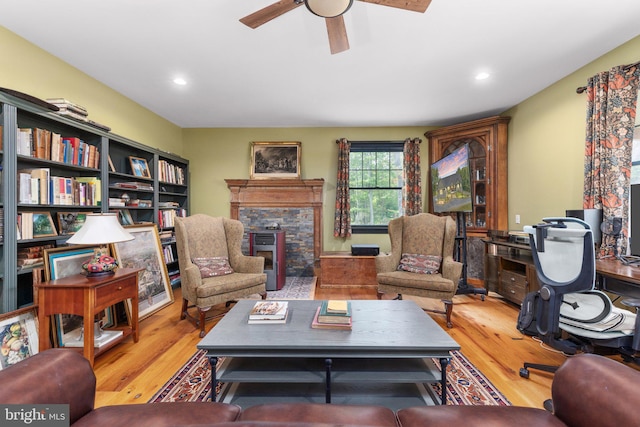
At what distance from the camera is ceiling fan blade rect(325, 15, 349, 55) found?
183cm

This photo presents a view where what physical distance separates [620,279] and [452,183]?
2.31 metres

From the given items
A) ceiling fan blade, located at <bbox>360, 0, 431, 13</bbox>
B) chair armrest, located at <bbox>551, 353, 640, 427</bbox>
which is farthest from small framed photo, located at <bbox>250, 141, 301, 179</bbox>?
chair armrest, located at <bbox>551, 353, 640, 427</bbox>

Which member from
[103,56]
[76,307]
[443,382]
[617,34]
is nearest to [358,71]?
[617,34]

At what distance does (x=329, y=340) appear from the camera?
1.59 meters

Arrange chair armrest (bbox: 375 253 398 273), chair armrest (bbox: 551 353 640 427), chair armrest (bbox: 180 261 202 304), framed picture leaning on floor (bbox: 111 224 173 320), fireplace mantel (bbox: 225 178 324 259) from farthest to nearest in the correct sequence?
fireplace mantel (bbox: 225 178 324 259), chair armrest (bbox: 375 253 398 273), framed picture leaning on floor (bbox: 111 224 173 320), chair armrest (bbox: 180 261 202 304), chair armrest (bbox: 551 353 640 427)

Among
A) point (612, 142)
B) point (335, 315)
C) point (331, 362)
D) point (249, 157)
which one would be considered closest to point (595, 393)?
point (331, 362)

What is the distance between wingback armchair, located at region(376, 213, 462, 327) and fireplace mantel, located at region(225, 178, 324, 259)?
5.27ft

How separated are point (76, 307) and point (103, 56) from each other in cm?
227

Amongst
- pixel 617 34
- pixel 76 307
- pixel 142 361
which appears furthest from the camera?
pixel 617 34

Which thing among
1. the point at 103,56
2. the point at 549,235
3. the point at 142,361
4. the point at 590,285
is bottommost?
the point at 142,361

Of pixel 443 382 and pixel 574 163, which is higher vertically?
pixel 574 163

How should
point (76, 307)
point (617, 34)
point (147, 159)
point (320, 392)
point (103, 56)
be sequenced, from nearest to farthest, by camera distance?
point (320, 392) < point (76, 307) < point (617, 34) < point (103, 56) < point (147, 159)

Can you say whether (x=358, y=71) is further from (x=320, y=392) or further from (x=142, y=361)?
(x=142, y=361)

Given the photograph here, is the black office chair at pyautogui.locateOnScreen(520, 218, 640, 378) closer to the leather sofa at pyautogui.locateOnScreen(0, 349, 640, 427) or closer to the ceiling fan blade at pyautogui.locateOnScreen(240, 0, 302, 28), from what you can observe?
the leather sofa at pyautogui.locateOnScreen(0, 349, 640, 427)
